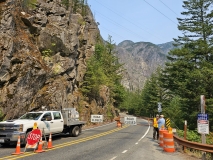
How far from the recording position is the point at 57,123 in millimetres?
15609

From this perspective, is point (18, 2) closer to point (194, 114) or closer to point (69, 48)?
point (69, 48)

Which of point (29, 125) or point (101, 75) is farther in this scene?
point (101, 75)

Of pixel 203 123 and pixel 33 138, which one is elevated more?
pixel 203 123

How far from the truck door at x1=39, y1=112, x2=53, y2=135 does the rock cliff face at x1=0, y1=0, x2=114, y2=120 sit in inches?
174

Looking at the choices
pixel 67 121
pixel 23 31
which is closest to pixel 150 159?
pixel 67 121

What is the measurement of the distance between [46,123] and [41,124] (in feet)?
1.56

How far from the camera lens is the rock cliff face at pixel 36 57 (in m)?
18.9

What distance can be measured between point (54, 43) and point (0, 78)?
39.2ft

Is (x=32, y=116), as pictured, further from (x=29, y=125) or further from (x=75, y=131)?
(x=75, y=131)

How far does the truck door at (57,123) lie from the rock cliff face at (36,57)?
4509mm

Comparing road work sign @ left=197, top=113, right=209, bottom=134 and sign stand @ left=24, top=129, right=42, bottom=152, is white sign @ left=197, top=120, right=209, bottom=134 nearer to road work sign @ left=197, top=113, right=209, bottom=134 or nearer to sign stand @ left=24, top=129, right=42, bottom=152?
road work sign @ left=197, top=113, right=209, bottom=134

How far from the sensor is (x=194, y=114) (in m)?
26.5

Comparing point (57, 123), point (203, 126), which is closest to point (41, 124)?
point (57, 123)

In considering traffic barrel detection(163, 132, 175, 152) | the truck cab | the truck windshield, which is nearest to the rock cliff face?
the truck windshield
